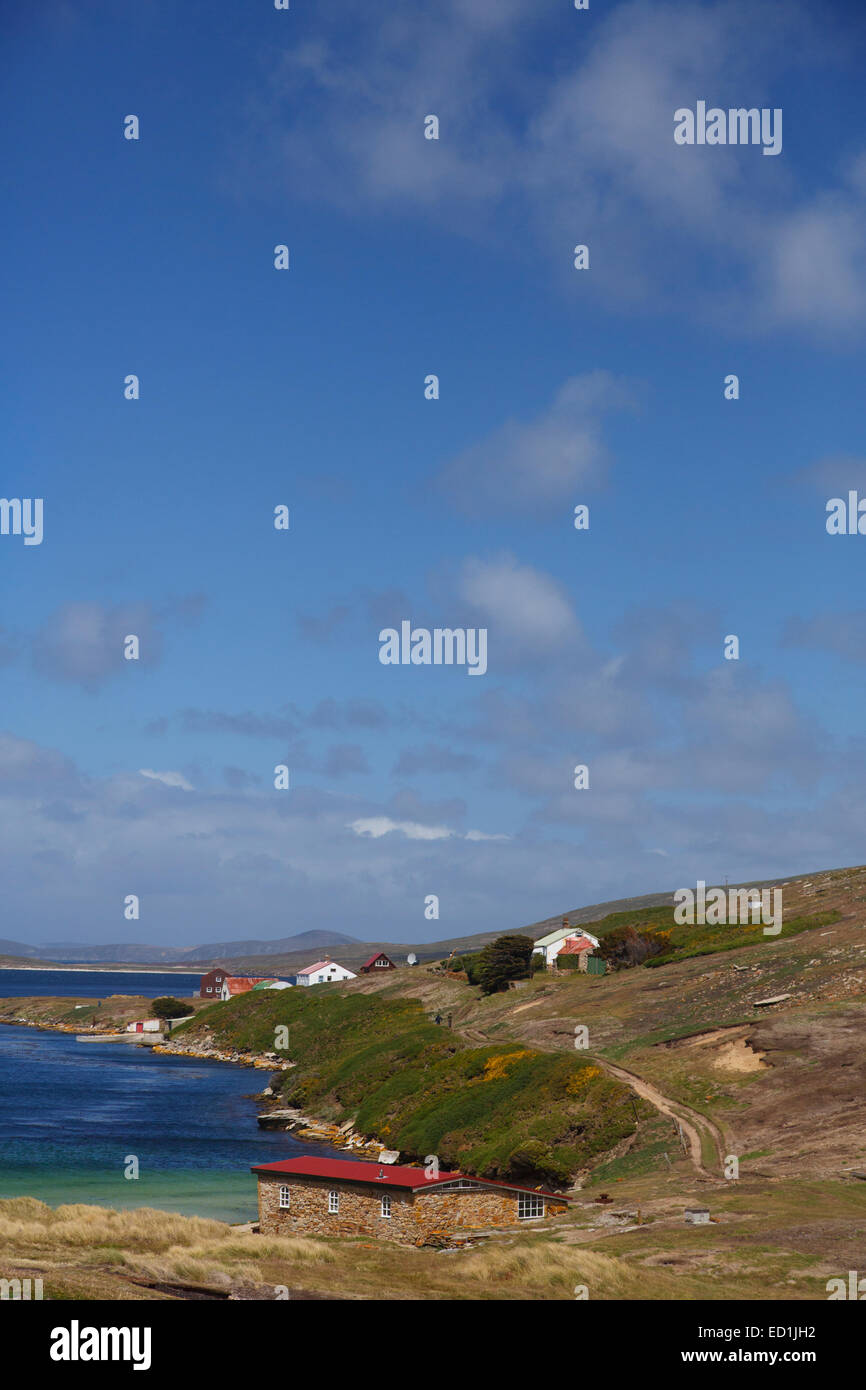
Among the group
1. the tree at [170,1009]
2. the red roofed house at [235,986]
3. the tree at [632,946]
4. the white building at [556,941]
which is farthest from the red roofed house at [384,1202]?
the red roofed house at [235,986]

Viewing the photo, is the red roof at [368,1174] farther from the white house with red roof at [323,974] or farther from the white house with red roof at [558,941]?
the white house with red roof at [323,974]

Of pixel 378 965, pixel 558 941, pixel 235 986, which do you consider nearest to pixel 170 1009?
pixel 235 986

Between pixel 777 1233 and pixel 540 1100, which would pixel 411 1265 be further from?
pixel 540 1100

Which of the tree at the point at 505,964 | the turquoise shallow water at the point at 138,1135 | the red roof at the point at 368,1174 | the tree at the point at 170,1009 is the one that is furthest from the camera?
the tree at the point at 170,1009

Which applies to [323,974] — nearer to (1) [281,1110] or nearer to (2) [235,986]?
(2) [235,986]

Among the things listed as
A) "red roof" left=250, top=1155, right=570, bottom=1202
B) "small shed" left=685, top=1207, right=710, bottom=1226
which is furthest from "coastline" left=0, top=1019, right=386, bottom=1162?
"small shed" left=685, top=1207, right=710, bottom=1226

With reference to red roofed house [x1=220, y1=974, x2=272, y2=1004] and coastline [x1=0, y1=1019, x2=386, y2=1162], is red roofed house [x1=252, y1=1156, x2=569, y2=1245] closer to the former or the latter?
coastline [x1=0, y1=1019, x2=386, y2=1162]
